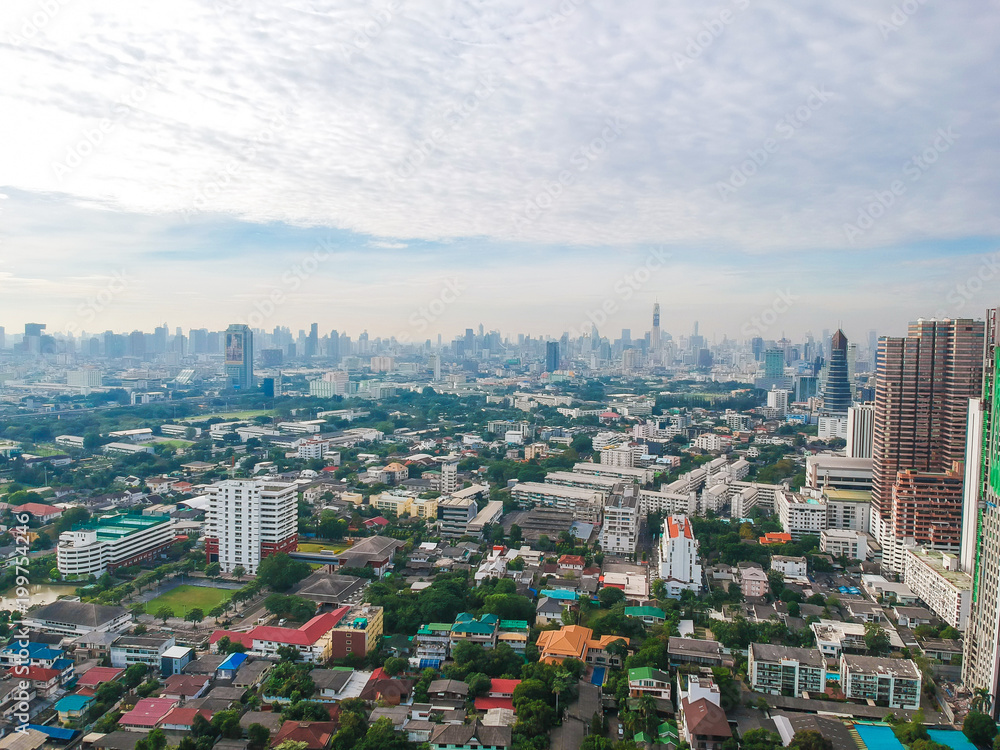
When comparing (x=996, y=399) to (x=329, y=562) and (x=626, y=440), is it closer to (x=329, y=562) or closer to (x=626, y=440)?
(x=329, y=562)

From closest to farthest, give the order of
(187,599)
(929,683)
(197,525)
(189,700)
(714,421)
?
1. (189,700)
2. (929,683)
3. (187,599)
4. (197,525)
5. (714,421)

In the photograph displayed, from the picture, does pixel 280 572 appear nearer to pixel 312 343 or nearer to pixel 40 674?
pixel 40 674

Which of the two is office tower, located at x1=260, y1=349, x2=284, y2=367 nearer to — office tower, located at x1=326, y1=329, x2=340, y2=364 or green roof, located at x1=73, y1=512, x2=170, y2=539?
office tower, located at x1=326, y1=329, x2=340, y2=364

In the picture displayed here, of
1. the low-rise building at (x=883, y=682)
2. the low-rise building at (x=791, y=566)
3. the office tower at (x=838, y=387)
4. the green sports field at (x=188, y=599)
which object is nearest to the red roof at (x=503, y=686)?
the low-rise building at (x=883, y=682)

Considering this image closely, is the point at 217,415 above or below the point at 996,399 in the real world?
below

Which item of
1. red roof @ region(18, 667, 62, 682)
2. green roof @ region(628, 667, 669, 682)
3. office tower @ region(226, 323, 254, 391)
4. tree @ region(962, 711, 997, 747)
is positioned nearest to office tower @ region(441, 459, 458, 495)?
green roof @ region(628, 667, 669, 682)

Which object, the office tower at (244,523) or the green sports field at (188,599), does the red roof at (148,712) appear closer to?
the green sports field at (188,599)

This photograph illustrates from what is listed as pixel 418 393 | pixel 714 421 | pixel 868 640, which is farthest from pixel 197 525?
pixel 418 393
